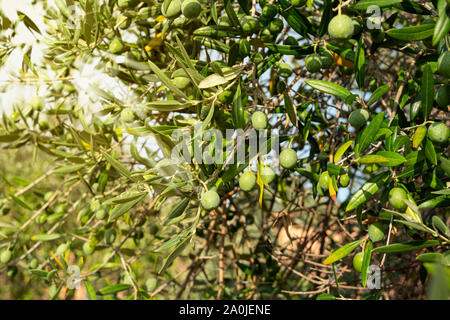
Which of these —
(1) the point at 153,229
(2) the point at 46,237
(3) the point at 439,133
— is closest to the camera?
(3) the point at 439,133

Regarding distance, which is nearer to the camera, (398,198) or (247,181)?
(398,198)

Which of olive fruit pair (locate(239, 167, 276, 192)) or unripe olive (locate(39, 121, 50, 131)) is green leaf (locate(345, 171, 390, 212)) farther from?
unripe olive (locate(39, 121, 50, 131))

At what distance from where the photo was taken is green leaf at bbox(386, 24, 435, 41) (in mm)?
714

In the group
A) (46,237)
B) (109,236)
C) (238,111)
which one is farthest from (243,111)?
(46,237)

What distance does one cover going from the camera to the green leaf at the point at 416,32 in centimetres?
71

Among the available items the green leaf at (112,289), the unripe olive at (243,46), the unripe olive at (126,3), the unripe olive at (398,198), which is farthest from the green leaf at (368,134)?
the green leaf at (112,289)

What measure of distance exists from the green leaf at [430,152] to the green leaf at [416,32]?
0.67 ft

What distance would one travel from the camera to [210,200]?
0.78 m

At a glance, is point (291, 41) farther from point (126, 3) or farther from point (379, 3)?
point (126, 3)

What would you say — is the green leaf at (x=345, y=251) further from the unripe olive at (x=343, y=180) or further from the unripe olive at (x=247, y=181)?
the unripe olive at (x=247, y=181)

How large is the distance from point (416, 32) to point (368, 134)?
216mm

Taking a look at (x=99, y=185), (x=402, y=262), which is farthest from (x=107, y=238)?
(x=402, y=262)
